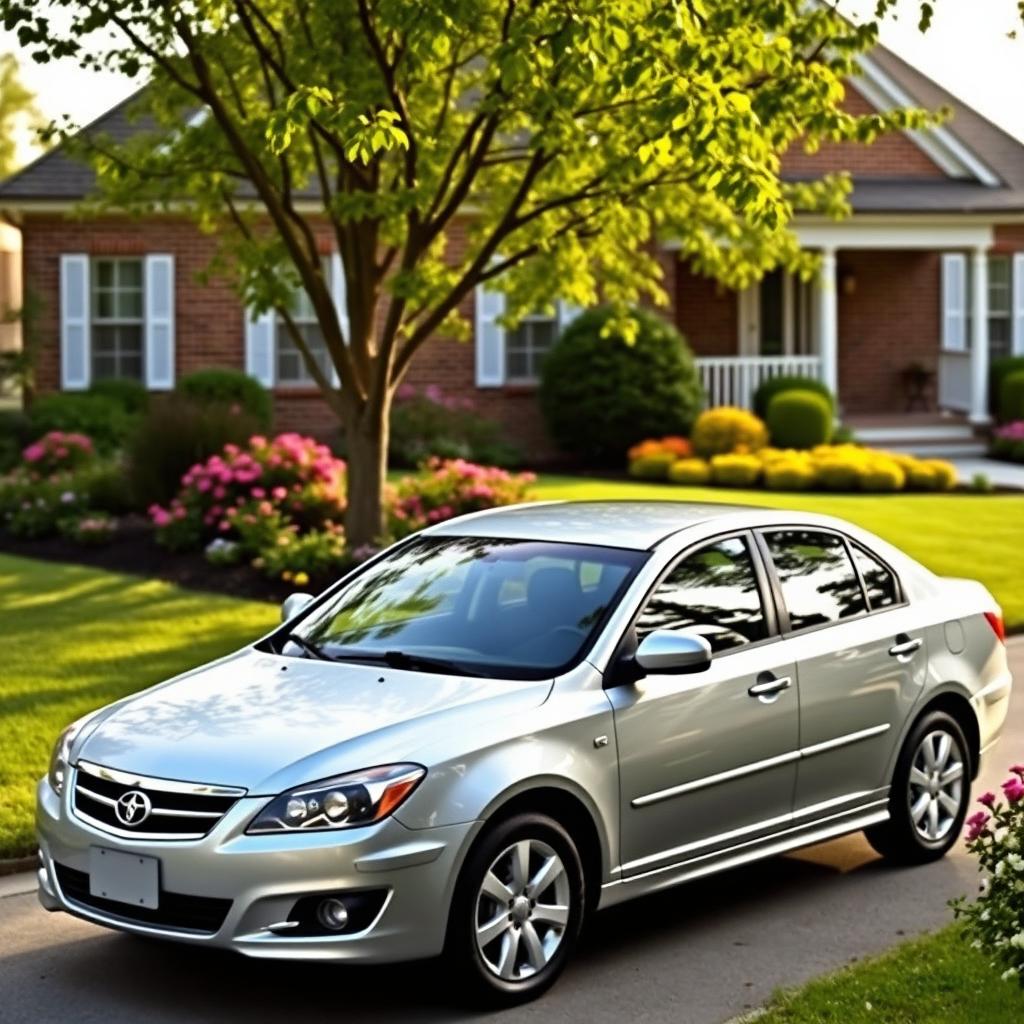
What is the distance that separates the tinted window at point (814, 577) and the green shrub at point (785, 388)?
1929 centimetres

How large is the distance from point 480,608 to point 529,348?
20914 mm

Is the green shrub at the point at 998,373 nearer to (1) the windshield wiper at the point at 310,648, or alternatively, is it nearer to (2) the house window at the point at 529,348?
(2) the house window at the point at 529,348

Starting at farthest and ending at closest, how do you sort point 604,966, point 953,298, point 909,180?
point 953,298, point 909,180, point 604,966

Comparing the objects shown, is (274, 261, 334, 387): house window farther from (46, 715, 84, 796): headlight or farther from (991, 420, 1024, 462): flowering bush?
(46, 715, 84, 796): headlight

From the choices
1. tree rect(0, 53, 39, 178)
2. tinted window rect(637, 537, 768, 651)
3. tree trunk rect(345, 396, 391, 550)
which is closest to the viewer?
tinted window rect(637, 537, 768, 651)

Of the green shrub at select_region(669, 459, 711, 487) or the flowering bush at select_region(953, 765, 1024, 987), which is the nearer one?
the flowering bush at select_region(953, 765, 1024, 987)

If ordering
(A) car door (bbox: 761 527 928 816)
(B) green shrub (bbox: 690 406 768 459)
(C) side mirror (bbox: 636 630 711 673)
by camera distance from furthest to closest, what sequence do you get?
1. (B) green shrub (bbox: 690 406 768 459)
2. (A) car door (bbox: 761 527 928 816)
3. (C) side mirror (bbox: 636 630 711 673)

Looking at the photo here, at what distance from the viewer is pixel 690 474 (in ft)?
77.4

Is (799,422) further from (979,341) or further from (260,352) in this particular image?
(260,352)

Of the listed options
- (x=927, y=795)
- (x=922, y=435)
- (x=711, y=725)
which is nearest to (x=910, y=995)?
(x=711, y=725)

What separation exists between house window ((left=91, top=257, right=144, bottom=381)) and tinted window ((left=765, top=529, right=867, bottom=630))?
19304 millimetres

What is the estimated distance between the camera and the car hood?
5891 mm

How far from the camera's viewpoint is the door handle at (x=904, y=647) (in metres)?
7.73

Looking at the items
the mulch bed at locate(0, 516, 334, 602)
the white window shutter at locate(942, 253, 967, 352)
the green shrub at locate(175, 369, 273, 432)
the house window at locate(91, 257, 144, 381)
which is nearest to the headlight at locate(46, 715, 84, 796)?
the mulch bed at locate(0, 516, 334, 602)
